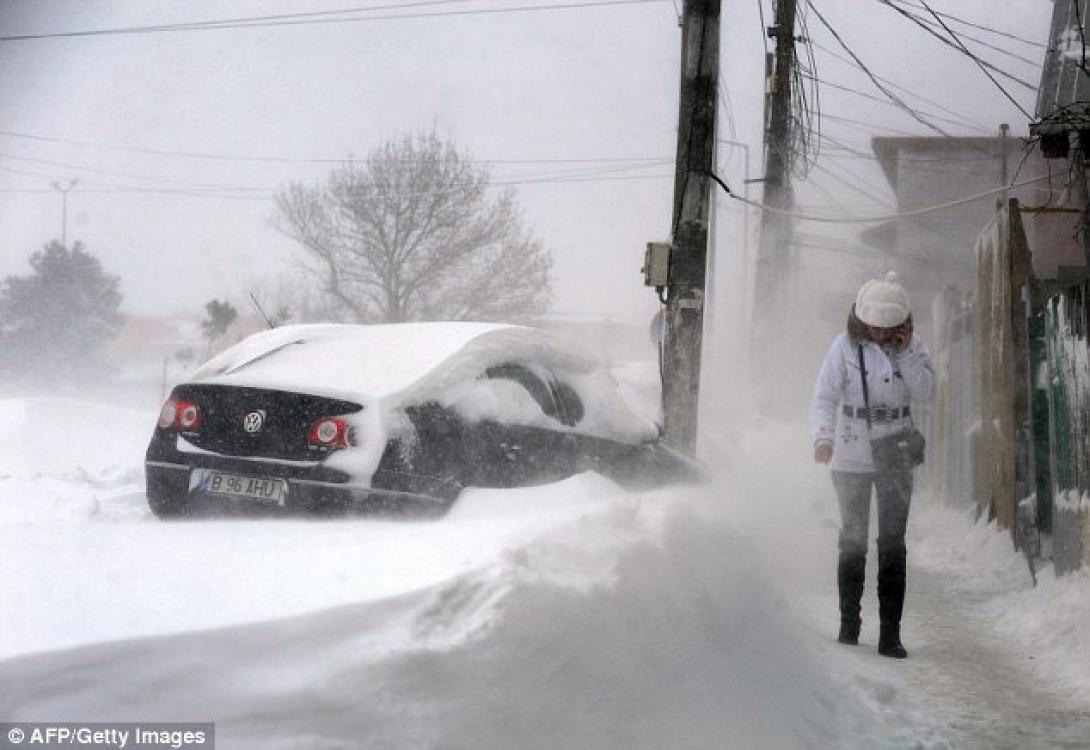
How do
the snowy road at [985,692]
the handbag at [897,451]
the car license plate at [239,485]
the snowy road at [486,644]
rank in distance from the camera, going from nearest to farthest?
the snowy road at [486,644]
the snowy road at [985,692]
the car license plate at [239,485]
the handbag at [897,451]

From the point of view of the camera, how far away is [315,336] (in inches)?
215

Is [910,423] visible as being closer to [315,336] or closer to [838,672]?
[838,672]

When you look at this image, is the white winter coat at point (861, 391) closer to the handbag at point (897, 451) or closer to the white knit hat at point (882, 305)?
the handbag at point (897, 451)

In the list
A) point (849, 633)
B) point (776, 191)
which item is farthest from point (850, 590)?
point (776, 191)

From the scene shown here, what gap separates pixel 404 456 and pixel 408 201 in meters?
29.3

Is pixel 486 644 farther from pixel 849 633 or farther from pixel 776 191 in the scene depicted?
pixel 776 191

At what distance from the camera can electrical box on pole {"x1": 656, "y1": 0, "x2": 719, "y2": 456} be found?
8969mm

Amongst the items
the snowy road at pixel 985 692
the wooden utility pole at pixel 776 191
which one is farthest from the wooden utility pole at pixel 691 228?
the wooden utility pole at pixel 776 191

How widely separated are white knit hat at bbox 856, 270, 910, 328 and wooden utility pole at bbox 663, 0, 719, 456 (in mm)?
3888

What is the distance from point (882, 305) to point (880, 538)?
3.60 ft

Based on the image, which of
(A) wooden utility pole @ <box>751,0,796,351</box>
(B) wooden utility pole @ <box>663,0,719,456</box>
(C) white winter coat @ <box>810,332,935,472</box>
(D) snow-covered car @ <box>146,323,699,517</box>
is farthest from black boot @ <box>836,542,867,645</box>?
(A) wooden utility pole @ <box>751,0,796,351</box>

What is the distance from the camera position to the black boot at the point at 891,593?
187 inches

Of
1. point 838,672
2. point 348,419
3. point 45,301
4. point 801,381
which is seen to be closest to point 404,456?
point 348,419

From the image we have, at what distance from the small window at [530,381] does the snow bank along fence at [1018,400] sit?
2.74 metres
